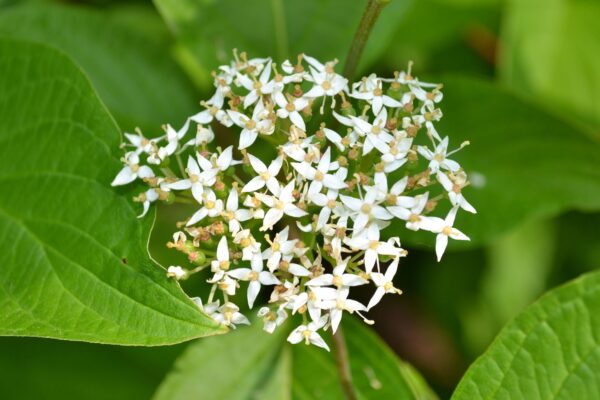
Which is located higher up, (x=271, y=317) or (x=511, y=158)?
(x=511, y=158)

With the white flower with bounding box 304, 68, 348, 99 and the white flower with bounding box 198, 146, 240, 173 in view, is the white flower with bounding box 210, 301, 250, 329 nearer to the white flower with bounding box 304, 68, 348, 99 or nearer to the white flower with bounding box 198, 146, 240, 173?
the white flower with bounding box 198, 146, 240, 173

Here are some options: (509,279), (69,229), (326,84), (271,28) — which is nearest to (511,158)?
(509,279)

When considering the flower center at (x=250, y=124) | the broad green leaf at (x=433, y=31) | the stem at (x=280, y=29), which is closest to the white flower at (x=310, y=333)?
the flower center at (x=250, y=124)

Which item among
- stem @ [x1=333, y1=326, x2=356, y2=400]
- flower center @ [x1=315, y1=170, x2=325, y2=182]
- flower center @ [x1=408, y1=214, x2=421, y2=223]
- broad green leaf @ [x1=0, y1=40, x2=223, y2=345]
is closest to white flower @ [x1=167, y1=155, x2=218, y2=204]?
broad green leaf @ [x1=0, y1=40, x2=223, y2=345]

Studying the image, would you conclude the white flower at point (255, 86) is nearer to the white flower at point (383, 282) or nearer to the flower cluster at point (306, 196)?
the flower cluster at point (306, 196)

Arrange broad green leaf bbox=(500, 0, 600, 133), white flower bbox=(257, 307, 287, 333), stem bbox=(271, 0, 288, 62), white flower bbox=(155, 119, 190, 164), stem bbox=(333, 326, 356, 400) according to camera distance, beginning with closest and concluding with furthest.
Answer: white flower bbox=(257, 307, 287, 333) → white flower bbox=(155, 119, 190, 164) → stem bbox=(333, 326, 356, 400) → stem bbox=(271, 0, 288, 62) → broad green leaf bbox=(500, 0, 600, 133)

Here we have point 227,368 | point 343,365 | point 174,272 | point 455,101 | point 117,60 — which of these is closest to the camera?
point 174,272

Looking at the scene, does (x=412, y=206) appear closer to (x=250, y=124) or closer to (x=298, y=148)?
(x=298, y=148)

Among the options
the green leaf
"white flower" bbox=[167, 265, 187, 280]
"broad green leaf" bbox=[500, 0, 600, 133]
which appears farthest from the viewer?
"broad green leaf" bbox=[500, 0, 600, 133]
